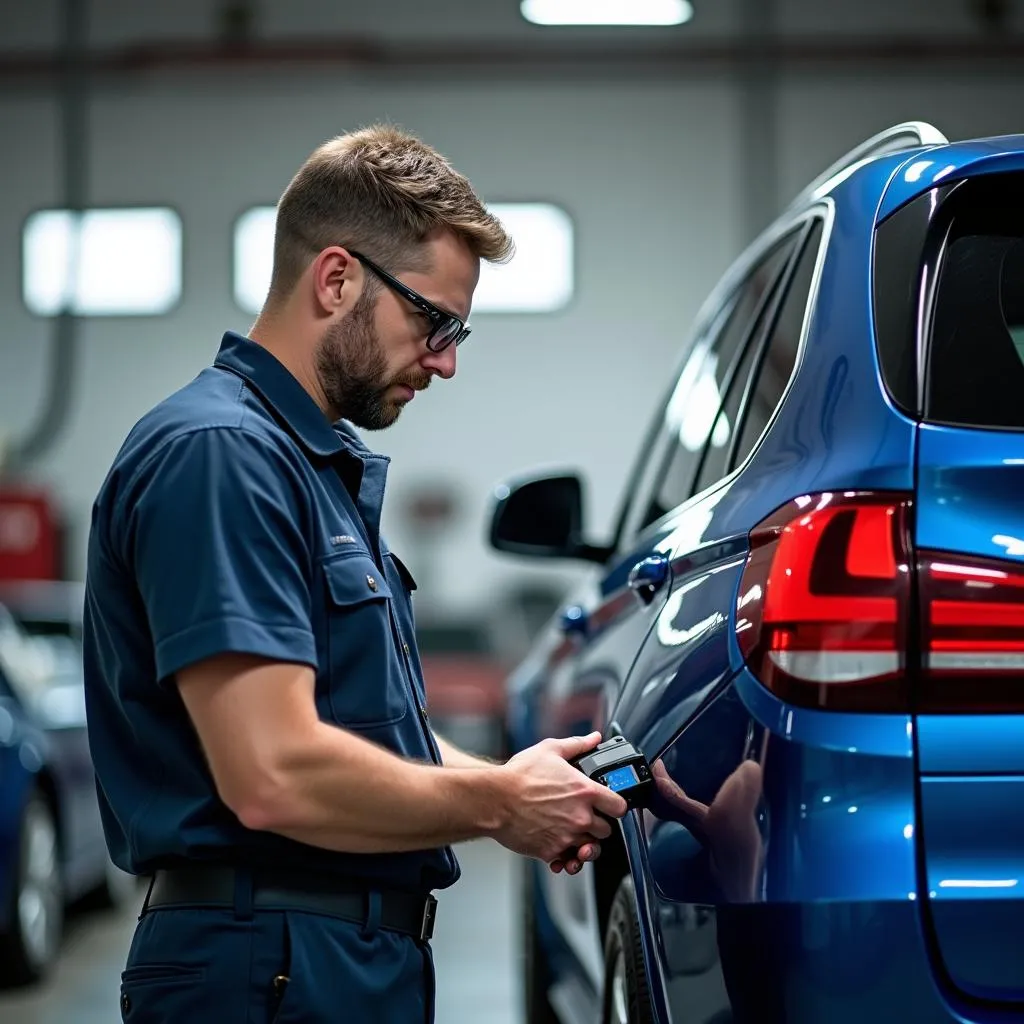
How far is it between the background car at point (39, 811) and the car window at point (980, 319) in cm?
422

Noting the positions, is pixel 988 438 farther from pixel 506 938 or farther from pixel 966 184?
pixel 506 938

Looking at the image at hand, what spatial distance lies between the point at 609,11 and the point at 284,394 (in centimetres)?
1190

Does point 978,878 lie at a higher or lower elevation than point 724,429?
lower

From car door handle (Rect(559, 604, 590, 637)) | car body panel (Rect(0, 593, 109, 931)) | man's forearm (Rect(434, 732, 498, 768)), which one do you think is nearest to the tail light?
man's forearm (Rect(434, 732, 498, 768))

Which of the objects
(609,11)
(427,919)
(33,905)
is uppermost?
(609,11)

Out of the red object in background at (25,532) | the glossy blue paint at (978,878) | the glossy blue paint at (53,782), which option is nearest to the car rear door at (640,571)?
the glossy blue paint at (978,878)

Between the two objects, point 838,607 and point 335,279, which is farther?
point 335,279

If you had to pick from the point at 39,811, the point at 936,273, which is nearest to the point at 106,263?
the point at 39,811

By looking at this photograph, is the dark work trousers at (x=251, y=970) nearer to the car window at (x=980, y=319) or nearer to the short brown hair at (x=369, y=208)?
the short brown hair at (x=369, y=208)

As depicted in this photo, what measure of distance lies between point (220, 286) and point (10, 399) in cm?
228

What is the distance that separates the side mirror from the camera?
329cm

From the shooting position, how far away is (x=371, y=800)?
168 cm

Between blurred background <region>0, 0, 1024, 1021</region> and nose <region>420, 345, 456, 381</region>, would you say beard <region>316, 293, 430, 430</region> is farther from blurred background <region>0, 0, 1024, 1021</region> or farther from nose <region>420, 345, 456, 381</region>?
blurred background <region>0, 0, 1024, 1021</region>

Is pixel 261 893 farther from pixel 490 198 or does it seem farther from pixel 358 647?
pixel 490 198
